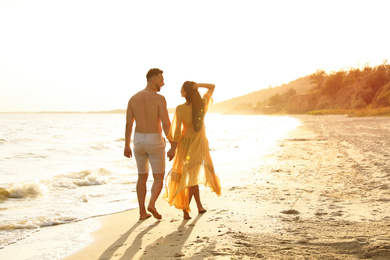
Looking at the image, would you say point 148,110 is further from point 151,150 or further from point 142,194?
point 142,194

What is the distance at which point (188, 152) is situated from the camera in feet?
17.0

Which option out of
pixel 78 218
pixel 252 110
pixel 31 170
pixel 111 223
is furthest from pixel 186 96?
pixel 252 110

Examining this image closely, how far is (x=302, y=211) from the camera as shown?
4.92 metres

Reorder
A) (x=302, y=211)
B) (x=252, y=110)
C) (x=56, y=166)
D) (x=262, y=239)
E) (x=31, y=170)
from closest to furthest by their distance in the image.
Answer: (x=262, y=239), (x=302, y=211), (x=31, y=170), (x=56, y=166), (x=252, y=110)

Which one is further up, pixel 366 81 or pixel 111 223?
pixel 366 81

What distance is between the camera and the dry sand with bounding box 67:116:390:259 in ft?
11.5

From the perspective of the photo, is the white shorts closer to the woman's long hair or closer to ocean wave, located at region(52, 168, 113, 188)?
the woman's long hair

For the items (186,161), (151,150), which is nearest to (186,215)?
(186,161)

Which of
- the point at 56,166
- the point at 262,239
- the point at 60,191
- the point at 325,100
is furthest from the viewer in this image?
the point at 325,100

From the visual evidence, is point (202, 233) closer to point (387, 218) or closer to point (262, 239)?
point (262, 239)

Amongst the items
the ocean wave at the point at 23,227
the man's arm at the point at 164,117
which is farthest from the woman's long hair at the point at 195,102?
the ocean wave at the point at 23,227

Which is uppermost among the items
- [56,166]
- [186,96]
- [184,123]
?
[186,96]

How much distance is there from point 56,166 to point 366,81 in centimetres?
6294

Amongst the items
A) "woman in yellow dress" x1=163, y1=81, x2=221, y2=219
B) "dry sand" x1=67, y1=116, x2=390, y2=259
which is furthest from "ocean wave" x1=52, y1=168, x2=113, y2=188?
"woman in yellow dress" x1=163, y1=81, x2=221, y2=219
